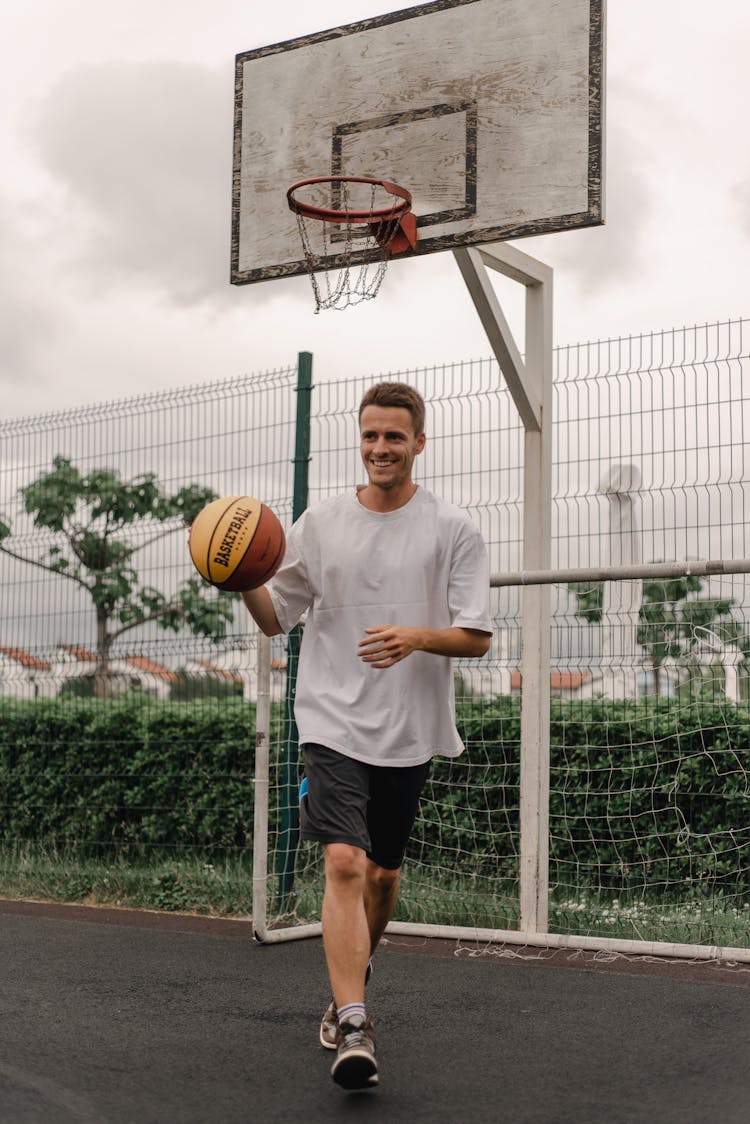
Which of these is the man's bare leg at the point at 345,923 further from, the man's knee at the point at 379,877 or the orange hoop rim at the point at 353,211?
the orange hoop rim at the point at 353,211

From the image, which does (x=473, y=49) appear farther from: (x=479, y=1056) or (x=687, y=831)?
(x=479, y=1056)

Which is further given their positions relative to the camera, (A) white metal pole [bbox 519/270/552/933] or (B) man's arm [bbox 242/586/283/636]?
(A) white metal pole [bbox 519/270/552/933]

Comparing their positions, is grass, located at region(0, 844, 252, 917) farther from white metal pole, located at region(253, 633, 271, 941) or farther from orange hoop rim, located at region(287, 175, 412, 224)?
orange hoop rim, located at region(287, 175, 412, 224)

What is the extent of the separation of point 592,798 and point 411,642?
3752mm

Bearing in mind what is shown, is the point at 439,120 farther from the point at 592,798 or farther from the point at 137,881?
the point at 137,881

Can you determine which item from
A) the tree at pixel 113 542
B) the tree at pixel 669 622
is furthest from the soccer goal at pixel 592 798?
the tree at pixel 113 542

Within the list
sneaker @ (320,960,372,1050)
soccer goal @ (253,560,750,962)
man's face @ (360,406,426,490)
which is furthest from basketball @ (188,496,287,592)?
soccer goal @ (253,560,750,962)

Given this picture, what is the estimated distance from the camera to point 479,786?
7094mm

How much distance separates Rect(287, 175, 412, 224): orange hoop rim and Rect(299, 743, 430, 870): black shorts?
3.24 metres

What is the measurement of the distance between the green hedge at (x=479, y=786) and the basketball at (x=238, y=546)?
2940 millimetres

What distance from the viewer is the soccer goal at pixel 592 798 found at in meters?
6.29

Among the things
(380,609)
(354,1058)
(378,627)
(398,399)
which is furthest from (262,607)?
(354,1058)

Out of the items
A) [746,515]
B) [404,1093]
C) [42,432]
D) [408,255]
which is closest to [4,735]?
[42,432]

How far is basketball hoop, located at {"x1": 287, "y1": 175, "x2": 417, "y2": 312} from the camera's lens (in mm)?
6414
